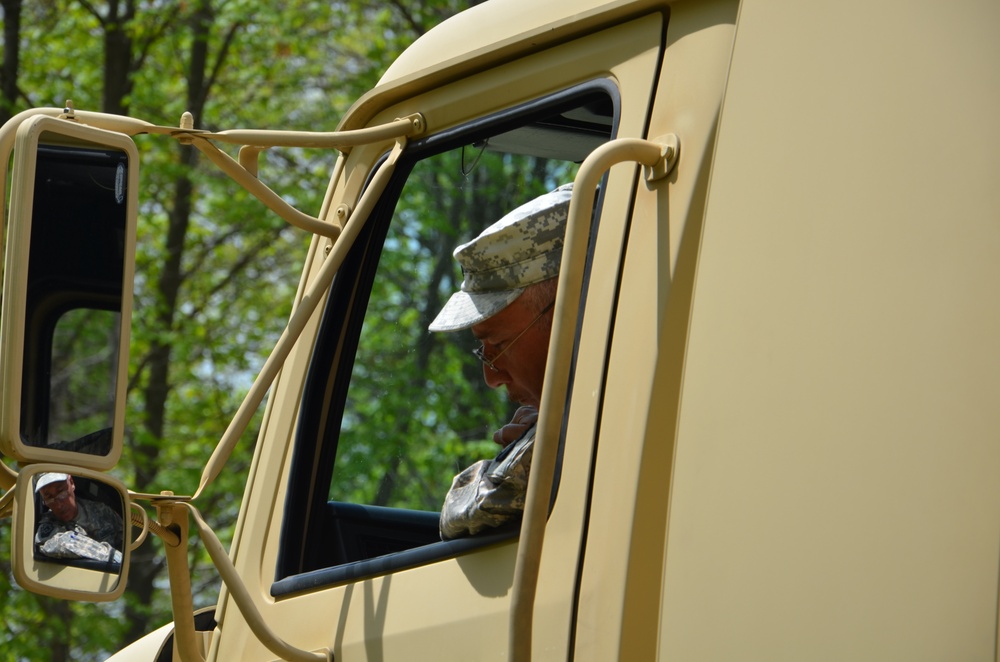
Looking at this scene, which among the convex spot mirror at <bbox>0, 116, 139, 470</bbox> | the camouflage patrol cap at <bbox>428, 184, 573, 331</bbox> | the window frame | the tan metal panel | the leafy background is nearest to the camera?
the tan metal panel

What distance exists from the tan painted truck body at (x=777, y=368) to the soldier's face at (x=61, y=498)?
54 cm

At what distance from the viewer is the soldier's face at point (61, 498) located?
168 centimetres

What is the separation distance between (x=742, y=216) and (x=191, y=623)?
121 centimetres

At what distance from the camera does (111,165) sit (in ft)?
5.70

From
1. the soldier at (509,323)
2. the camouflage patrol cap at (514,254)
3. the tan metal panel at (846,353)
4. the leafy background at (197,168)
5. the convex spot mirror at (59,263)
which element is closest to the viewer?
the tan metal panel at (846,353)

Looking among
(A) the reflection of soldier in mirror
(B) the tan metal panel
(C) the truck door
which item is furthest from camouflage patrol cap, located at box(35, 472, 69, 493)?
(B) the tan metal panel

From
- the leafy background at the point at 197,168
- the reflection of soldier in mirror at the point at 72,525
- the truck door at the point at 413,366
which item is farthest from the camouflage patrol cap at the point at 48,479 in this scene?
the leafy background at the point at 197,168

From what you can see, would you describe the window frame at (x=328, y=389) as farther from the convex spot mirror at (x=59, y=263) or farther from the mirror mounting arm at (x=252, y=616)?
the convex spot mirror at (x=59, y=263)

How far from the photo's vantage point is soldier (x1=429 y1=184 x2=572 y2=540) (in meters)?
1.75

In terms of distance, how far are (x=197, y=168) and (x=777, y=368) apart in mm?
10899

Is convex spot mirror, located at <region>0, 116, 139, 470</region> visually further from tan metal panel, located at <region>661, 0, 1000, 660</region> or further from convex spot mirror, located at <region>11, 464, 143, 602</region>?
tan metal panel, located at <region>661, 0, 1000, 660</region>

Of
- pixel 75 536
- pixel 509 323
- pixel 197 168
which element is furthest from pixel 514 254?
pixel 197 168

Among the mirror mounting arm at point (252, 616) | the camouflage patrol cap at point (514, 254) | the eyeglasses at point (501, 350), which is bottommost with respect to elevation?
the mirror mounting arm at point (252, 616)

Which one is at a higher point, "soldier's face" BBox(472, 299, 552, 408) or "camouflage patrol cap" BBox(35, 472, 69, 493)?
"soldier's face" BBox(472, 299, 552, 408)
